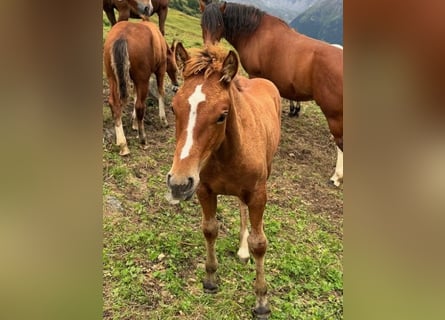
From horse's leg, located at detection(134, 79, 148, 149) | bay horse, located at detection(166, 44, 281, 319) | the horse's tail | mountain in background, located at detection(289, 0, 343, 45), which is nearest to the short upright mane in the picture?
bay horse, located at detection(166, 44, 281, 319)

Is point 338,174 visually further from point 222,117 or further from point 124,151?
point 222,117

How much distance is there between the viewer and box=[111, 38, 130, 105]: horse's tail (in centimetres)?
418

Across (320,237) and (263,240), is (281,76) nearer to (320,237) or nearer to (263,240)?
(320,237)

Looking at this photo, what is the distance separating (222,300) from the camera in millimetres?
2891

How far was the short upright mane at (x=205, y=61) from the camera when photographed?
1979mm

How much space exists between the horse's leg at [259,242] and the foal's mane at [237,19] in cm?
359

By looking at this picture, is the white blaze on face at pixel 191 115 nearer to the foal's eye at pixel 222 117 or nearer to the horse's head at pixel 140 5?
the foal's eye at pixel 222 117

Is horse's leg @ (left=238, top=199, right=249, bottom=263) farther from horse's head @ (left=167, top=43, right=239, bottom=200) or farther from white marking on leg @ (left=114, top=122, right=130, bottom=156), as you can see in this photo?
white marking on leg @ (left=114, top=122, right=130, bottom=156)

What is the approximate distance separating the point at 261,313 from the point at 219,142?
4.83 feet

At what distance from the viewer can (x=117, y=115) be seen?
14.7ft

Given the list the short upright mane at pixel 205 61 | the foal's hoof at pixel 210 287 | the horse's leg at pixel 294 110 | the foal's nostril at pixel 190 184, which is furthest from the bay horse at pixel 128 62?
the horse's leg at pixel 294 110

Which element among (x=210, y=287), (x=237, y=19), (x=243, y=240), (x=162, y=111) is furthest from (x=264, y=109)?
(x=237, y=19)

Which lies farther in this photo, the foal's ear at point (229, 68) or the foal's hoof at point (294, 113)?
the foal's hoof at point (294, 113)

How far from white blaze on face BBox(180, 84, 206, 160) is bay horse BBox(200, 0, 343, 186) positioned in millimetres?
2984
